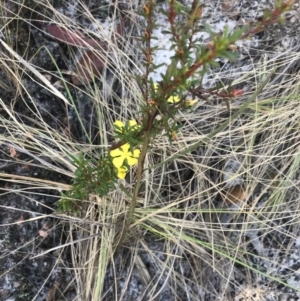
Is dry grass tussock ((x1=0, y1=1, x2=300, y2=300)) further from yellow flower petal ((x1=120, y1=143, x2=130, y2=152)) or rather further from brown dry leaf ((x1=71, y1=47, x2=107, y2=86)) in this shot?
yellow flower petal ((x1=120, y1=143, x2=130, y2=152))

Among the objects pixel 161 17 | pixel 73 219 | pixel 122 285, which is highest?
pixel 161 17

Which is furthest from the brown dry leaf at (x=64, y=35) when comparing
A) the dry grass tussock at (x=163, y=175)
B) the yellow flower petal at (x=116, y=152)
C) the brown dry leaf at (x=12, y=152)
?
the yellow flower petal at (x=116, y=152)

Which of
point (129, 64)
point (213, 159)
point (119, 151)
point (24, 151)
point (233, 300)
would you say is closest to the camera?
point (119, 151)

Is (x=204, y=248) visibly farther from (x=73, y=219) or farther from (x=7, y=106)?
(x=7, y=106)

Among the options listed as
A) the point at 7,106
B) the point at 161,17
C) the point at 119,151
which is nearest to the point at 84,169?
the point at 119,151

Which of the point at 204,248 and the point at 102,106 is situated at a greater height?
the point at 102,106
